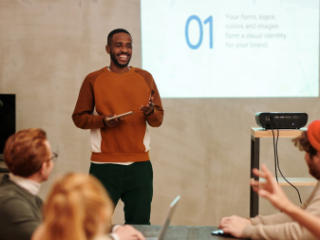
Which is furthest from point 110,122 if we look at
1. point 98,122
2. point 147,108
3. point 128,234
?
point 128,234

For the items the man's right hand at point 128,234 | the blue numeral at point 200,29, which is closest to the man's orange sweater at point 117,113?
the man's right hand at point 128,234

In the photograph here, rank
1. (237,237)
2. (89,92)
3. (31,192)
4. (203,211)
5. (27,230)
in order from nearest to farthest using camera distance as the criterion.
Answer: (27,230)
(31,192)
(237,237)
(89,92)
(203,211)

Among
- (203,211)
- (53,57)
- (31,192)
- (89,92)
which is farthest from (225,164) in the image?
(31,192)

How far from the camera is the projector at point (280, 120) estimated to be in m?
2.30

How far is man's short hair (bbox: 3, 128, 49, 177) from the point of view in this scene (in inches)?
49.3

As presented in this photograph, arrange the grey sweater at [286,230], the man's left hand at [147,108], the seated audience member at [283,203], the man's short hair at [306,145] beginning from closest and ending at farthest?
the seated audience member at [283,203]
the grey sweater at [286,230]
the man's short hair at [306,145]
the man's left hand at [147,108]

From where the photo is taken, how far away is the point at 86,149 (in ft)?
10.9

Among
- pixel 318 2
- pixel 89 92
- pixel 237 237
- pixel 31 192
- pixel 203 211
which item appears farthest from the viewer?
pixel 203 211

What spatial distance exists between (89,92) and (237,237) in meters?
1.31

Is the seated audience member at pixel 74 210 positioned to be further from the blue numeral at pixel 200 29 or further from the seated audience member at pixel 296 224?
the blue numeral at pixel 200 29

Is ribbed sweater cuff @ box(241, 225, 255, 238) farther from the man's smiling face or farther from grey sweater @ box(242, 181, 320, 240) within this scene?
the man's smiling face

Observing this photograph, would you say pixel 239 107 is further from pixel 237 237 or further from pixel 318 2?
pixel 237 237

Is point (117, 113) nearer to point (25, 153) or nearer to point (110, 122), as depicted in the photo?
point (110, 122)


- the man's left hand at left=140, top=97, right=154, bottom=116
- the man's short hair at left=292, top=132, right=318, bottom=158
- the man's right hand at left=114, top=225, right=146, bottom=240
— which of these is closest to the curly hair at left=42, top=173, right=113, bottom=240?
the man's right hand at left=114, top=225, right=146, bottom=240
